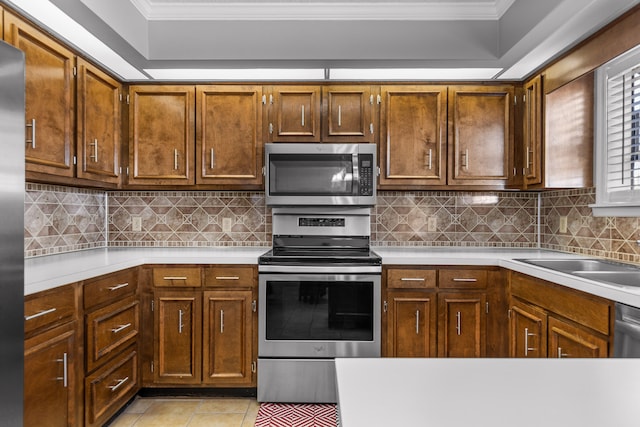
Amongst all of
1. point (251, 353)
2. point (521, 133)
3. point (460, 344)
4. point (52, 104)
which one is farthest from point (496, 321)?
point (52, 104)

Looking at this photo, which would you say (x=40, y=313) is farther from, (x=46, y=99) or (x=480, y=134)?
(x=480, y=134)

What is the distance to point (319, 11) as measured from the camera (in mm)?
2604

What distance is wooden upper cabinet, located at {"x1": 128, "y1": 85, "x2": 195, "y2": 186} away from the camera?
9.43 ft

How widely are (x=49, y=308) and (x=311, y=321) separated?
1.39 m

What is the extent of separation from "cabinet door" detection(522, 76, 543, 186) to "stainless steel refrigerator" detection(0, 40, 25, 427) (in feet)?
8.76

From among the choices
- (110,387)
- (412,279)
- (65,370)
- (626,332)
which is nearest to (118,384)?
(110,387)

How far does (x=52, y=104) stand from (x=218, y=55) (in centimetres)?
98

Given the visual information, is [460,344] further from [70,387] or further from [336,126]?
[70,387]

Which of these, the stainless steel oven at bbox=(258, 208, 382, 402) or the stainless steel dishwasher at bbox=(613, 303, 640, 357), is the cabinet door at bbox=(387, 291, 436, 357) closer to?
the stainless steel oven at bbox=(258, 208, 382, 402)

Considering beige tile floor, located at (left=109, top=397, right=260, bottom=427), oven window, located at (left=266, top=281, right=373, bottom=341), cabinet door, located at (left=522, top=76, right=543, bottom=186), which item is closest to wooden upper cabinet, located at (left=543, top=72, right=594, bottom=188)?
cabinet door, located at (left=522, top=76, right=543, bottom=186)

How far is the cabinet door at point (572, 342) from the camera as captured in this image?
166cm

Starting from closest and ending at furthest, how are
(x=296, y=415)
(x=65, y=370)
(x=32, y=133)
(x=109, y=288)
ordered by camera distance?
(x=65, y=370) → (x=32, y=133) → (x=109, y=288) → (x=296, y=415)

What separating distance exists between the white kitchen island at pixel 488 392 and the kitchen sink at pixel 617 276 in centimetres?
163

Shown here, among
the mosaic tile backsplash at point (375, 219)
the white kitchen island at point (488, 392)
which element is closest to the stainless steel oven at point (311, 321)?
the mosaic tile backsplash at point (375, 219)
